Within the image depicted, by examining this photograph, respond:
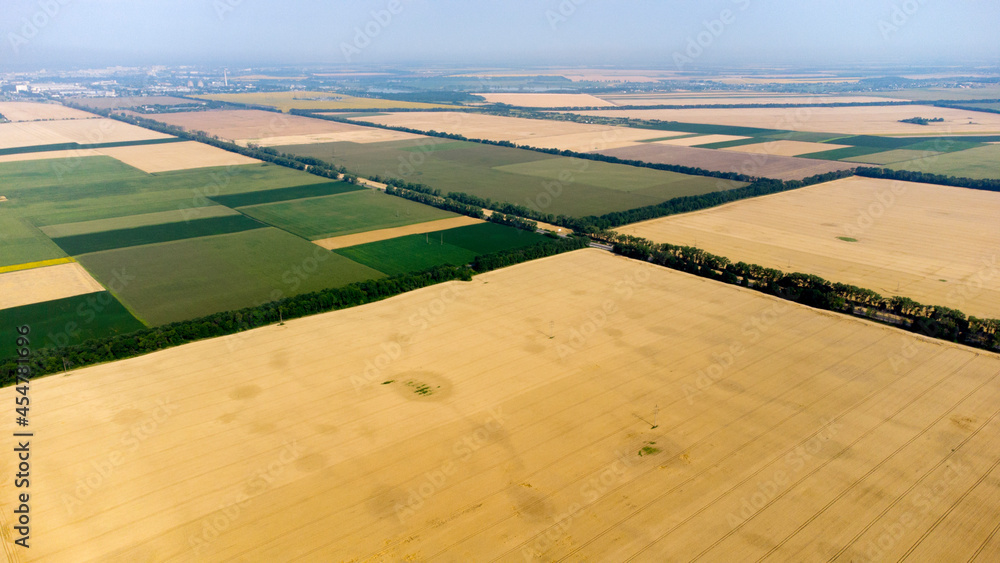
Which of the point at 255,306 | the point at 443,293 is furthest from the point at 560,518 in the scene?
the point at 255,306

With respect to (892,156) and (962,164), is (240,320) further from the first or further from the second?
(892,156)

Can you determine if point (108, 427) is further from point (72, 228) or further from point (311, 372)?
point (72, 228)

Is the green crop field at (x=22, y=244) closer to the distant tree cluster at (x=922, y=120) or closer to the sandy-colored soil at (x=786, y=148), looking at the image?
the sandy-colored soil at (x=786, y=148)

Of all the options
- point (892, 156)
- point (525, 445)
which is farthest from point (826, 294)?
point (892, 156)

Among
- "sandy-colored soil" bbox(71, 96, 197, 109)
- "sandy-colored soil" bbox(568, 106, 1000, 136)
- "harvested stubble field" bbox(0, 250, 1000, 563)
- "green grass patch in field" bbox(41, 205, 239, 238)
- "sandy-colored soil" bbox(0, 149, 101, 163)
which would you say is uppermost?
"sandy-colored soil" bbox(568, 106, 1000, 136)

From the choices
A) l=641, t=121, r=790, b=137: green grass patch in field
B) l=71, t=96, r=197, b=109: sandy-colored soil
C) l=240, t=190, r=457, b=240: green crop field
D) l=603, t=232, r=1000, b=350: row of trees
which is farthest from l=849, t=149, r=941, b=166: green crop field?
l=71, t=96, r=197, b=109: sandy-colored soil

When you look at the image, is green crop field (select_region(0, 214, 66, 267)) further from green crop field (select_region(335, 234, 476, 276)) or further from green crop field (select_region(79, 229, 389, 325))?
green crop field (select_region(335, 234, 476, 276))
